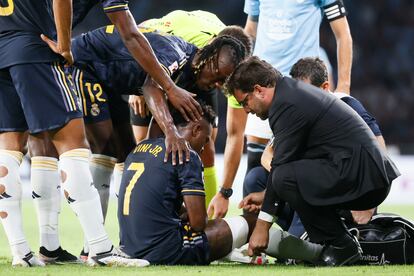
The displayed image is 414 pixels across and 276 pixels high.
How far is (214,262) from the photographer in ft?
17.5

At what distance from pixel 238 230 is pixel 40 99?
1.35 m

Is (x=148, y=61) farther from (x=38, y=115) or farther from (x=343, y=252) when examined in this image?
(x=343, y=252)

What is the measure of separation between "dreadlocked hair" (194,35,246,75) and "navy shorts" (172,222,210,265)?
1.07 metres

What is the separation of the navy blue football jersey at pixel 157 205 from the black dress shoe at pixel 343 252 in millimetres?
788

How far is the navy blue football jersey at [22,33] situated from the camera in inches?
189

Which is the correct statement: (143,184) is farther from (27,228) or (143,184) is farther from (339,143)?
(27,228)

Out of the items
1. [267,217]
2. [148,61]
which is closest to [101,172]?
[148,61]

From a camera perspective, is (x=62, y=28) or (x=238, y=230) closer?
(x=62, y=28)

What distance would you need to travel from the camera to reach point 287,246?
5.00 meters

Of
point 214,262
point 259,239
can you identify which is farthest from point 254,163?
point 259,239

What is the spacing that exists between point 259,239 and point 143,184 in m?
0.71

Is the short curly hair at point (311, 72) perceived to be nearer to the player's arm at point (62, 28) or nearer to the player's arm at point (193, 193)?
the player's arm at point (193, 193)

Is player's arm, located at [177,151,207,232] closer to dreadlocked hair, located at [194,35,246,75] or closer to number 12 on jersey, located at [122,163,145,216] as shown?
number 12 on jersey, located at [122,163,145,216]

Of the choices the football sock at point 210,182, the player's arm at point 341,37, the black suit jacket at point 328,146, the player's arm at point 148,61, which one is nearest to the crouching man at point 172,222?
the player's arm at point 148,61
